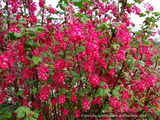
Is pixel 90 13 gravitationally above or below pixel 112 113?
above

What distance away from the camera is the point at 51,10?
8.85 feet

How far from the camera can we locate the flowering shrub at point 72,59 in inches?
74.5

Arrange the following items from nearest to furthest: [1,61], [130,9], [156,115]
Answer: [1,61] → [130,9] → [156,115]

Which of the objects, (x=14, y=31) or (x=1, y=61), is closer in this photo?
(x=1, y=61)

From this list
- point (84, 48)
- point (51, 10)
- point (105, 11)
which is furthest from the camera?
point (105, 11)

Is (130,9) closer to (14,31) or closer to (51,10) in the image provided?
(51,10)

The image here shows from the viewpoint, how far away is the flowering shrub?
1.89 metres

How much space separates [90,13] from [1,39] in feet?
7.88

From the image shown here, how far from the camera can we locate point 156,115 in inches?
165

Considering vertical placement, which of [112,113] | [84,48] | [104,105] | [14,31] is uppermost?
[14,31]

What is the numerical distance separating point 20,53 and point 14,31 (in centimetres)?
49

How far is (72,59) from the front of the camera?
8.91ft

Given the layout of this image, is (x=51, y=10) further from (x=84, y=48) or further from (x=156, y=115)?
(x=156, y=115)

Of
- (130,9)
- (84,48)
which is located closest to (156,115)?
(130,9)
